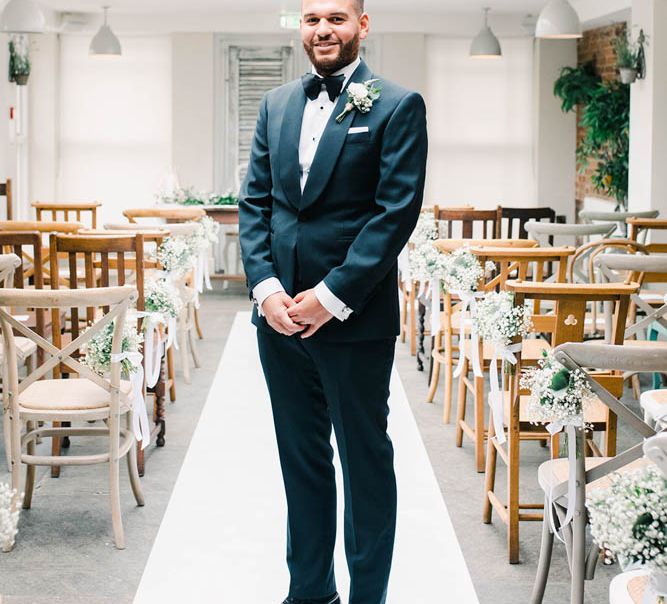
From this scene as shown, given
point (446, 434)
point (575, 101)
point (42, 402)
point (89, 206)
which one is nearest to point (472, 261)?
point (446, 434)

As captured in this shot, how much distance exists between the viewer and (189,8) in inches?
464

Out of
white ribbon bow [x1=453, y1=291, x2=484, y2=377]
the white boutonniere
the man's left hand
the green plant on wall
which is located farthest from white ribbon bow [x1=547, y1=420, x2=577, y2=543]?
the green plant on wall

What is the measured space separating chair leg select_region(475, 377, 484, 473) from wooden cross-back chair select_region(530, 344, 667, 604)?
4.31 feet

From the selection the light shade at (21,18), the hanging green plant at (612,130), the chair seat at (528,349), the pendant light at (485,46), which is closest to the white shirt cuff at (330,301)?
the chair seat at (528,349)

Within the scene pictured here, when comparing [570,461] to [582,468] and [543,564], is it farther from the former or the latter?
[543,564]

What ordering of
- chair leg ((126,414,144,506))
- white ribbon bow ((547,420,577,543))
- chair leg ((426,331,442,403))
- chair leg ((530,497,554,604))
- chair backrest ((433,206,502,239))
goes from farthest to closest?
chair backrest ((433,206,502,239))
chair leg ((426,331,442,403))
chair leg ((126,414,144,506))
chair leg ((530,497,554,604))
white ribbon bow ((547,420,577,543))

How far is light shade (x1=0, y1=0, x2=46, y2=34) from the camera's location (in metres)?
7.79

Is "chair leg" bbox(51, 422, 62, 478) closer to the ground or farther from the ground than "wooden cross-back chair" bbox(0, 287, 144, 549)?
closer to the ground

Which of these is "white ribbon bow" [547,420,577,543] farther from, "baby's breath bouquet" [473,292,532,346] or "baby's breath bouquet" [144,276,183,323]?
"baby's breath bouquet" [144,276,183,323]

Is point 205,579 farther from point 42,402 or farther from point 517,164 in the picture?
point 517,164

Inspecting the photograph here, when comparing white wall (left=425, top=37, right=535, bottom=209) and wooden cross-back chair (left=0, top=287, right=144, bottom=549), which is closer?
wooden cross-back chair (left=0, top=287, right=144, bottom=549)

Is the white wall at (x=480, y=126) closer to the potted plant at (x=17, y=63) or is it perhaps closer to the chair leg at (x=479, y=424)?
the potted plant at (x=17, y=63)

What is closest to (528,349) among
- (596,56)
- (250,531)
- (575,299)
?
(575,299)

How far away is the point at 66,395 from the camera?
3.99 meters
